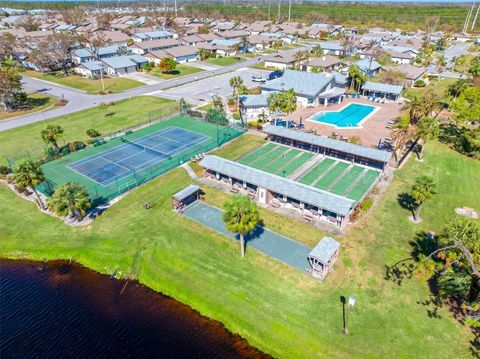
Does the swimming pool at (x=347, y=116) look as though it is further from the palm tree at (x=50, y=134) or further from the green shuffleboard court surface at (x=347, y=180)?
the palm tree at (x=50, y=134)

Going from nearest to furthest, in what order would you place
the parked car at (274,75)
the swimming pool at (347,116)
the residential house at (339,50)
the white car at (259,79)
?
1. the swimming pool at (347,116)
2. the white car at (259,79)
3. the parked car at (274,75)
4. the residential house at (339,50)

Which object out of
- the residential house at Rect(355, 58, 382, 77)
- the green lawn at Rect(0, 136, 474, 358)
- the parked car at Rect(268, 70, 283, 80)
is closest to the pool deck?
the green lawn at Rect(0, 136, 474, 358)

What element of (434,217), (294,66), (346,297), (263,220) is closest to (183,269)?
(263,220)

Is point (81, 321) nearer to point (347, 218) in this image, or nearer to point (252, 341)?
point (252, 341)

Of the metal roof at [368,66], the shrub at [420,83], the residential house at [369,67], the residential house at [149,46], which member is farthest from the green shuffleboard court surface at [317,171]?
the residential house at [149,46]

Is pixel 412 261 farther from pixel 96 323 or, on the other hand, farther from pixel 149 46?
pixel 149 46

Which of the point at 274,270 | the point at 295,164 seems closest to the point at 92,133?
the point at 295,164
